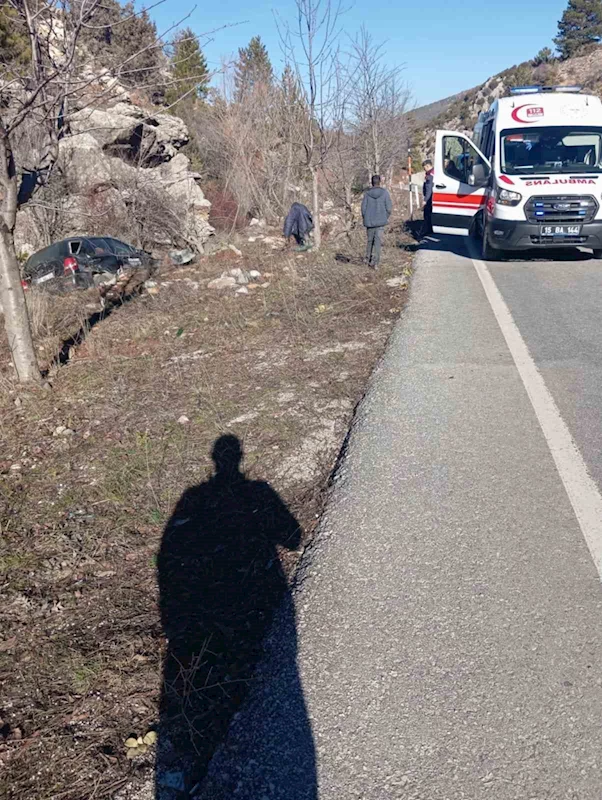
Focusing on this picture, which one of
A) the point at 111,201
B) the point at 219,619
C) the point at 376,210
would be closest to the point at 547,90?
the point at 376,210

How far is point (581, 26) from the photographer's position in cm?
6425

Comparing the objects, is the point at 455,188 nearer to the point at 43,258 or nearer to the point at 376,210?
the point at 376,210

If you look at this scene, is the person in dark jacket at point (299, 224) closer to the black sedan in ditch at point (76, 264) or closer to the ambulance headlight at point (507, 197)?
the black sedan in ditch at point (76, 264)

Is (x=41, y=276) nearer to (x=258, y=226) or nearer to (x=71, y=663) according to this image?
(x=258, y=226)

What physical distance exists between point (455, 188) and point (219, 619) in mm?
11234

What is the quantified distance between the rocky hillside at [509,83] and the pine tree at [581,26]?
178 cm

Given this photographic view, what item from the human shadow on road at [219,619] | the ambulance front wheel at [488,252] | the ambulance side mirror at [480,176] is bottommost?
the human shadow on road at [219,619]

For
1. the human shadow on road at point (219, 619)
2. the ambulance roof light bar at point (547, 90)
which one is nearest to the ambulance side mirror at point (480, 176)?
the ambulance roof light bar at point (547, 90)

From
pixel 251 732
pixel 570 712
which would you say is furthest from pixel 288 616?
pixel 570 712

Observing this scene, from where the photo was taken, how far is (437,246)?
15.1m

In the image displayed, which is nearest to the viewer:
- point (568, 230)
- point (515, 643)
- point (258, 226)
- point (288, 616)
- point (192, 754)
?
point (192, 754)

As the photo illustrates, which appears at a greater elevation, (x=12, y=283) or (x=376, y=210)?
(x=376, y=210)

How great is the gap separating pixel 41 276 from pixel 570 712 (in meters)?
14.9

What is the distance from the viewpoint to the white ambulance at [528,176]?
431 inches
